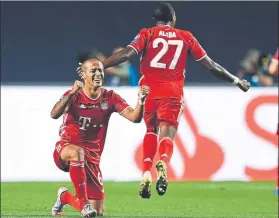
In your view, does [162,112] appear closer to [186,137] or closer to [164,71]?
[164,71]

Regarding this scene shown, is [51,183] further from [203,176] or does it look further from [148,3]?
[148,3]

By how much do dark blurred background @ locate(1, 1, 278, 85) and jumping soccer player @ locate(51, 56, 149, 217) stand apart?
1069 cm

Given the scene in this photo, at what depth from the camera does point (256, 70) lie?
67.3ft

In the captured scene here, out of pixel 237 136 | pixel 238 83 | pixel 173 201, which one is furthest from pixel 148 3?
pixel 238 83

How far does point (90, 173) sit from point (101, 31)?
440 inches

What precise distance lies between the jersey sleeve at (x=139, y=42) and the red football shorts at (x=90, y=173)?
4.02 ft

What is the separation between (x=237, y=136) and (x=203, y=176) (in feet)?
2.61

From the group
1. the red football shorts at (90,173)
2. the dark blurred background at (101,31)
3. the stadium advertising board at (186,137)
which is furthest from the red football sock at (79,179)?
the dark blurred background at (101,31)

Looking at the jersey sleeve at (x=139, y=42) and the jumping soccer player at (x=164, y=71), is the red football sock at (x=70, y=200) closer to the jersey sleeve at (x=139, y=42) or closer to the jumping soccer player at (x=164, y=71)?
the jumping soccer player at (x=164, y=71)

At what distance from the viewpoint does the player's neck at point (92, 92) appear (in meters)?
11.7

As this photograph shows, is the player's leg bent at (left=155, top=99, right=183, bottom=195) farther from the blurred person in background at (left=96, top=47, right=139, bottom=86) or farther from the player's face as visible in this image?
the blurred person in background at (left=96, top=47, right=139, bottom=86)

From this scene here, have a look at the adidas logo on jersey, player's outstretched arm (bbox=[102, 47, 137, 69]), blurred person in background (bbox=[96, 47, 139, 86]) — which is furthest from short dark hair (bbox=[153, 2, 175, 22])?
blurred person in background (bbox=[96, 47, 139, 86])

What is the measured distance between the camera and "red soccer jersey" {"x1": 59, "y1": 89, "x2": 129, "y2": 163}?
38.6 ft

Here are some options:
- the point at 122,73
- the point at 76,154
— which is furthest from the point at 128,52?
the point at 122,73
